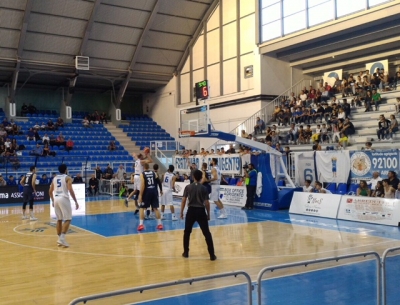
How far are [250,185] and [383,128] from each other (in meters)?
6.97

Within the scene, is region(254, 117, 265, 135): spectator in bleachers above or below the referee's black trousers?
above

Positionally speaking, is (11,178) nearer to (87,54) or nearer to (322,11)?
(87,54)

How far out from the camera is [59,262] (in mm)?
9203

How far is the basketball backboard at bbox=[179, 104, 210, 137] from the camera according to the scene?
765 inches

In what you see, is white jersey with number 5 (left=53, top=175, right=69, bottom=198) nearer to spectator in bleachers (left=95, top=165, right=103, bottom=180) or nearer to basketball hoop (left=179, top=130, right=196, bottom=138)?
basketball hoop (left=179, top=130, right=196, bottom=138)

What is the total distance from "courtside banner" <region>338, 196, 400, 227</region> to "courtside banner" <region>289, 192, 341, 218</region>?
12.5 inches

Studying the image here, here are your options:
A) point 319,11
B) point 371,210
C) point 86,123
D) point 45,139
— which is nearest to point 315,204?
point 371,210

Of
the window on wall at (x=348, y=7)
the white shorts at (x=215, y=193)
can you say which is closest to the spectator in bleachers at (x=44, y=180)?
the white shorts at (x=215, y=193)

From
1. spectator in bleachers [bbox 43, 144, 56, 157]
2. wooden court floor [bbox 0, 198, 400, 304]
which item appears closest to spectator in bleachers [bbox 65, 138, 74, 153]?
spectator in bleachers [bbox 43, 144, 56, 157]

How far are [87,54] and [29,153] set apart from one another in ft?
24.7

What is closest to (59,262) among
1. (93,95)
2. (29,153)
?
(29,153)

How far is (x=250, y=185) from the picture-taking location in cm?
1831

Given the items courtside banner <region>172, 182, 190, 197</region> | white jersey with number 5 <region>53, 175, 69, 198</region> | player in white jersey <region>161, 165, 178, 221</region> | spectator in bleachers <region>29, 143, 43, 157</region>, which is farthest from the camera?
spectator in bleachers <region>29, 143, 43, 157</region>

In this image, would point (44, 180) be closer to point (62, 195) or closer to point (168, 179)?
point (168, 179)
